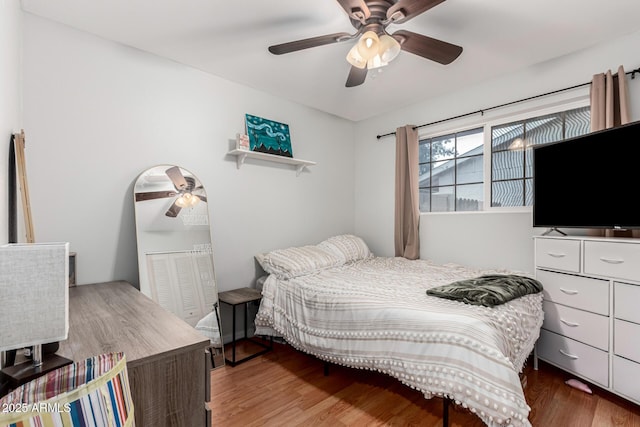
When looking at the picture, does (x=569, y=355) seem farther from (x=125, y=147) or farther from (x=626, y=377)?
(x=125, y=147)

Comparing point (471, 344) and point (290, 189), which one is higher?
point (290, 189)

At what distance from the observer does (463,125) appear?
3.27m

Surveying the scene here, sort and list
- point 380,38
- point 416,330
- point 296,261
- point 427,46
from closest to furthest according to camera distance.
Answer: point 416,330 → point 380,38 → point 427,46 → point 296,261

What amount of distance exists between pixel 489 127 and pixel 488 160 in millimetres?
325

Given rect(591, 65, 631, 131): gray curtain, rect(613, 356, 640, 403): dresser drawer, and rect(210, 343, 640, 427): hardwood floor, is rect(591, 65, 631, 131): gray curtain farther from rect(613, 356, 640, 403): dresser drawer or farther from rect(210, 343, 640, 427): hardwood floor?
rect(210, 343, 640, 427): hardwood floor

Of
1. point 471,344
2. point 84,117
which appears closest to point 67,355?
point 471,344

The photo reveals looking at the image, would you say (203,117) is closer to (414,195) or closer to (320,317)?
(320,317)

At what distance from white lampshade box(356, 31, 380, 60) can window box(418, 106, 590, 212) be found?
185cm

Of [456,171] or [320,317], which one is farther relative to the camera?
[456,171]

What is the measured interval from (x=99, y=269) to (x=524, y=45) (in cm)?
362

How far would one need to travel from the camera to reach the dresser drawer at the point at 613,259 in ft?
6.20

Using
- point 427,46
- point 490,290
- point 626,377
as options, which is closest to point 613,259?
point 626,377

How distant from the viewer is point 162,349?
1110 millimetres

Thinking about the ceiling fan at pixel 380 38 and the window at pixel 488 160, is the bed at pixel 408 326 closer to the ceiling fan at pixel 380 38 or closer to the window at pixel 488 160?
the window at pixel 488 160
